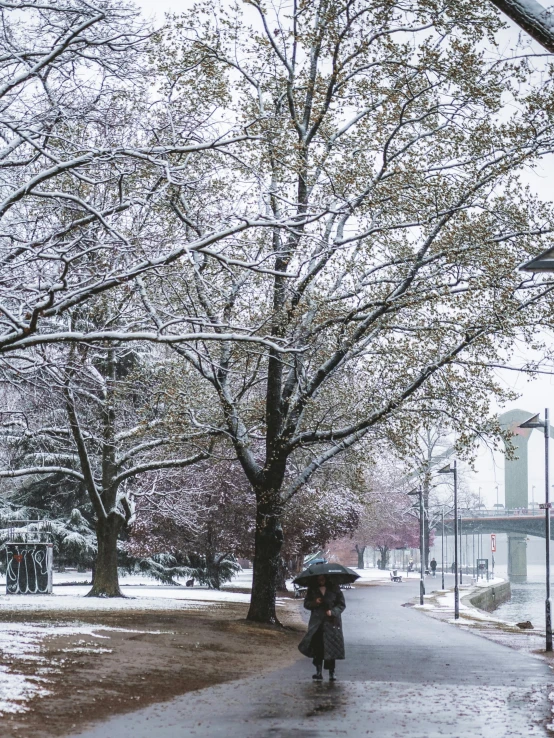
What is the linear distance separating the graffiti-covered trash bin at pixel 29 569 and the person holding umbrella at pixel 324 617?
64.0ft

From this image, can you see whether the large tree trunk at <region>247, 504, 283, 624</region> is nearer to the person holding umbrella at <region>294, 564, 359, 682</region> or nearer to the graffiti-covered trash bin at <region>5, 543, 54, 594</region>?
the person holding umbrella at <region>294, 564, 359, 682</region>

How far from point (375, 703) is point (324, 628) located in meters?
2.89

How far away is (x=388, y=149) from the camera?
888 inches

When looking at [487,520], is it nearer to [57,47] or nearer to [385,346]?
[385,346]

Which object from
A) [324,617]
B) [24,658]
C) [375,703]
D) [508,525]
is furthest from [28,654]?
[508,525]

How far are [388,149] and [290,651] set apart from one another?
10.2m

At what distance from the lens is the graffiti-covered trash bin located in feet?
112

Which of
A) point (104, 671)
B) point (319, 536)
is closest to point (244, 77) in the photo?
point (104, 671)

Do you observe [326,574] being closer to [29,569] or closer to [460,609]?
[29,569]

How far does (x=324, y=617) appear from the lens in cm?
1588

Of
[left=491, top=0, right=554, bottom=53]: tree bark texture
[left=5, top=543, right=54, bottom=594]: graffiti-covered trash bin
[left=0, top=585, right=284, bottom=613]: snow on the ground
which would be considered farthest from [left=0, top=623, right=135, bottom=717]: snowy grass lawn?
[left=5, top=543, right=54, bottom=594]: graffiti-covered trash bin

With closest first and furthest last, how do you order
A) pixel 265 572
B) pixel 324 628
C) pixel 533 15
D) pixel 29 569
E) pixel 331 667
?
1. pixel 533 15
2. pixel 331 667
3. pixel 324 628
4. pixel 265 572
5. pixel 29 569

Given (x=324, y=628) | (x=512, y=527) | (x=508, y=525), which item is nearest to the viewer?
(x=324, y=628)

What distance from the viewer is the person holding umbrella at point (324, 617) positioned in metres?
15.6
